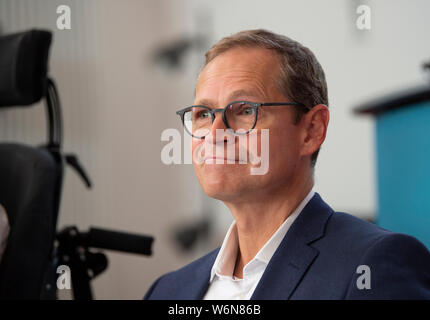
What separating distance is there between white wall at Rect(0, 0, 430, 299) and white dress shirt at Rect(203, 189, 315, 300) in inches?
22.0

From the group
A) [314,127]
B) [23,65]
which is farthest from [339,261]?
[23,65]

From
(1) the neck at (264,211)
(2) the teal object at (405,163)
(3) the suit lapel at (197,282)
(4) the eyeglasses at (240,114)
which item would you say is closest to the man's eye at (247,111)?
(4) the eyeglasses at (240,114)

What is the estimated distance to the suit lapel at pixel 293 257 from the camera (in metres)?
0.71

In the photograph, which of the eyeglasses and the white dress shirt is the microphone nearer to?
the white dress shirt

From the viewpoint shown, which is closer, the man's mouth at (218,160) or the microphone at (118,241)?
the man's mouth at (218,160)

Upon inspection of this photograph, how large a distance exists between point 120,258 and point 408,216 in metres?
1.98

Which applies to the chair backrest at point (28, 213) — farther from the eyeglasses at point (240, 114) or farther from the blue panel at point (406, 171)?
the blue panel at point (406, 171)

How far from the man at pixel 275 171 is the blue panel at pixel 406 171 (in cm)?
30

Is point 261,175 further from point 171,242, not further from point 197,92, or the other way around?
point 171,242

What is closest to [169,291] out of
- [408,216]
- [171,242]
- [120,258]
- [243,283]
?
[243,283]

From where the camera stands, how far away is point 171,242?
2967 millimetres

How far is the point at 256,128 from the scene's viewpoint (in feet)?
2.44

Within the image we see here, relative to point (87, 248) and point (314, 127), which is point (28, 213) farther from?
point (314, 127)

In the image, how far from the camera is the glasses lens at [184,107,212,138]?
2.55ft
